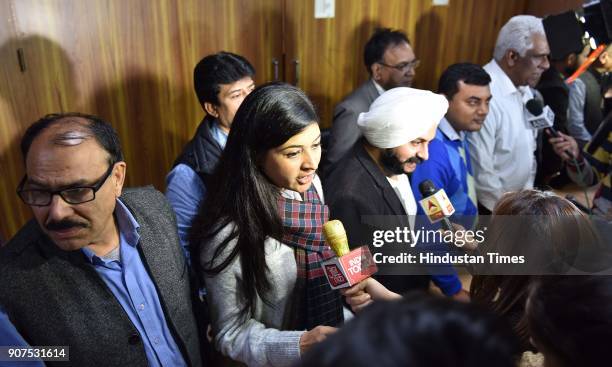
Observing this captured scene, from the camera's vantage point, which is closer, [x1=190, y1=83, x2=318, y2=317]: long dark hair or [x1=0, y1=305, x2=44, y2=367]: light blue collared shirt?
[x1=0, y1=305, x2=44, y2=367]: light blue collared shirt

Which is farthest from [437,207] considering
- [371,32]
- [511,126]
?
[371,32]

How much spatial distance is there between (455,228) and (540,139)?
1362mm

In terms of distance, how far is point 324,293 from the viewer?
4.23 ft

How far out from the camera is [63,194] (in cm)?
103

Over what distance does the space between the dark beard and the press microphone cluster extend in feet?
1.71

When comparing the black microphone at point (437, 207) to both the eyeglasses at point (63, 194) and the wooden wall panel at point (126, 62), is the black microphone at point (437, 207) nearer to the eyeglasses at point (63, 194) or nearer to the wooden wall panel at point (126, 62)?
the eyeglasses at point (63, 194)

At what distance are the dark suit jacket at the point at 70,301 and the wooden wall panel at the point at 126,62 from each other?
1.30 m

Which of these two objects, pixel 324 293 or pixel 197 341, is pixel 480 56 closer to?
pixel 324 293

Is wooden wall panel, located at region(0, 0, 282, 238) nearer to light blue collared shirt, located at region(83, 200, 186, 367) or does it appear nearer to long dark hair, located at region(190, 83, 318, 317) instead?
light blue collared shirt, located at region(83, 200, 186, 367)

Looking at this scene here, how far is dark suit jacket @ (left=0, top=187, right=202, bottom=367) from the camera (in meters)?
1.00

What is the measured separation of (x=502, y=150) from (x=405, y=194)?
1.08 meters

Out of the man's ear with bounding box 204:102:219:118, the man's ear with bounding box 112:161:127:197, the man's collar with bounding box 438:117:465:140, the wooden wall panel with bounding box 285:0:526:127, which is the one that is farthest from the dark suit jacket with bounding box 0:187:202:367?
the wooden wall panel with bounding box 285:0:526:127

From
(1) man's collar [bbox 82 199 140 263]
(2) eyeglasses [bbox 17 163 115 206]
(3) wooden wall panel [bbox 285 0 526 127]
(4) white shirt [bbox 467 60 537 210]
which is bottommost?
(4) white shirt [bbox 467 60 537 210]

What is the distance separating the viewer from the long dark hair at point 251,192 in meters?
1.18
